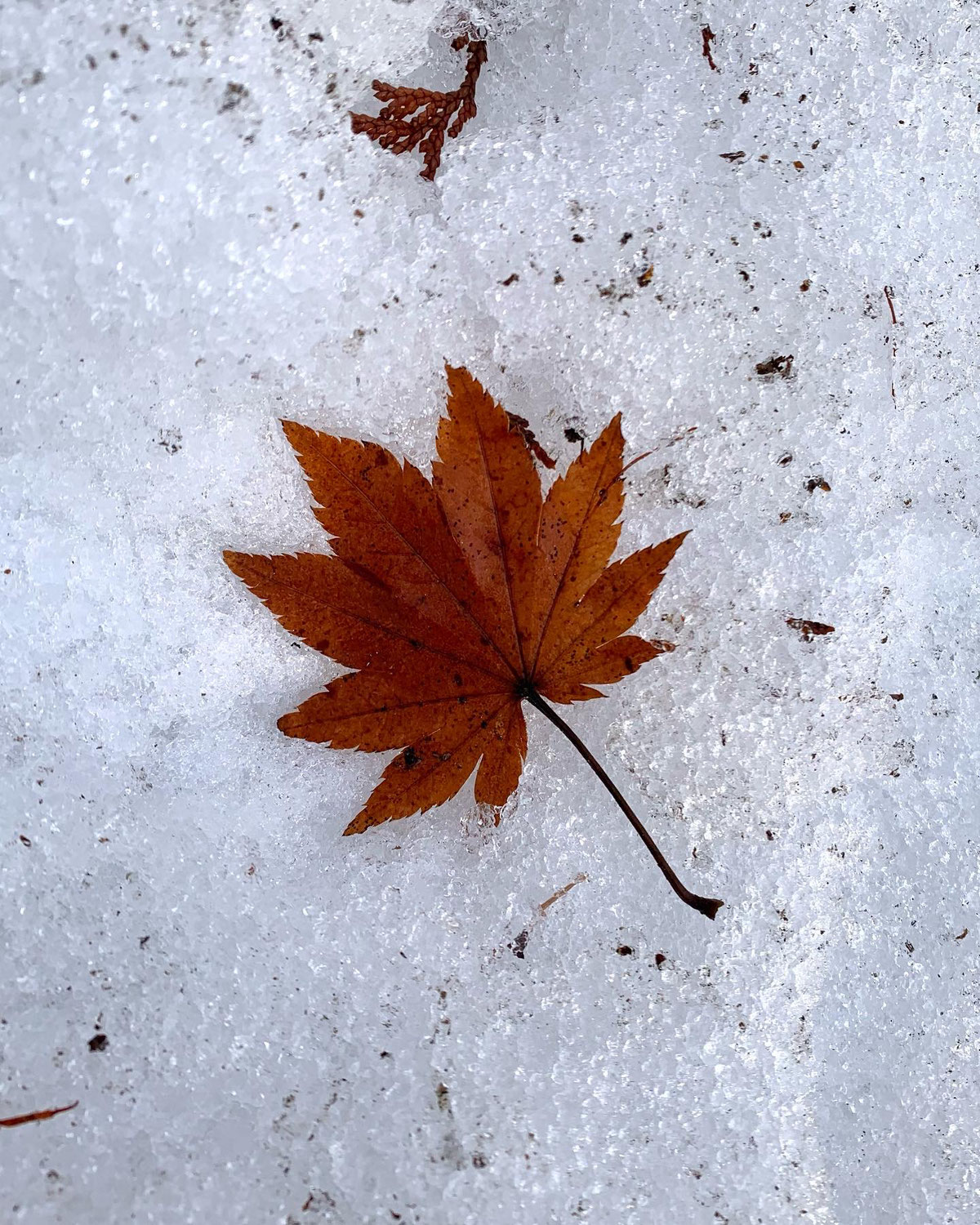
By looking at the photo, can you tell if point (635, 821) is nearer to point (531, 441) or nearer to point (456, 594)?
point (456, 594)

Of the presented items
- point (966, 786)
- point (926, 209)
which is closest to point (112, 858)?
point (966, 786)

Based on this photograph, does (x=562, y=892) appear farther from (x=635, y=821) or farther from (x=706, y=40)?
(x=706, y=40)

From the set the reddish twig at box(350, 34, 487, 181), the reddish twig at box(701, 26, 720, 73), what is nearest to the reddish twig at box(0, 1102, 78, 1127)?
the reddish twig at box(350, 34, 487, 181)

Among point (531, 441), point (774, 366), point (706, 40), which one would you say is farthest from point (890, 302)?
point (531, 441)

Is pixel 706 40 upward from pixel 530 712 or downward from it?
upward

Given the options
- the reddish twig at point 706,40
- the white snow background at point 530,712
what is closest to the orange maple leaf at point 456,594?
the white snow background at point 530,712

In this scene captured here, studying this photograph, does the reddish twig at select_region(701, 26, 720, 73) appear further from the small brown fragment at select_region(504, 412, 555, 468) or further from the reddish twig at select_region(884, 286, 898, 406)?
the small brown fragment at select_region(504, 412, 555, 468)

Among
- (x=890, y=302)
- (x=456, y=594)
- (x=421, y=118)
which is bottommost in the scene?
(x=456, y=594)

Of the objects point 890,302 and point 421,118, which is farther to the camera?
point 890,302
